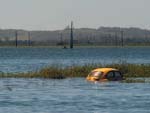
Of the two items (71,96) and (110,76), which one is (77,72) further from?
(71,96)

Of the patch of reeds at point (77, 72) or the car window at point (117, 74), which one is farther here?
the patch of reeds at point (77, 72)

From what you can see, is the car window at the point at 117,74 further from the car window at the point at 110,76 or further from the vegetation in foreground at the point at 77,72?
the vegetation in foreground at the point at 77,72

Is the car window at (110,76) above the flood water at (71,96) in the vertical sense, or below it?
above

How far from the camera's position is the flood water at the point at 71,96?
151ft

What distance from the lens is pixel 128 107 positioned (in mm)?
46812

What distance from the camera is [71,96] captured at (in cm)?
5469

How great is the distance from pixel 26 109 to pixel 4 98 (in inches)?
307

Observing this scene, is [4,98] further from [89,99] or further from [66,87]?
[66,87]

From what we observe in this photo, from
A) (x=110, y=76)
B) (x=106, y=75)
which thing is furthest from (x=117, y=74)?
(x=106, y=75)

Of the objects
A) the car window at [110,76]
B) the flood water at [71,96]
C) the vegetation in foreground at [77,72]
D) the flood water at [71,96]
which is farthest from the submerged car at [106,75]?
the vegetation in foreground at [77,72]

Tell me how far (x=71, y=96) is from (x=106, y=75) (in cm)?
1385

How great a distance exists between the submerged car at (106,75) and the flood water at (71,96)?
41.3 inches

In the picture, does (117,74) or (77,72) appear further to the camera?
(77,72)

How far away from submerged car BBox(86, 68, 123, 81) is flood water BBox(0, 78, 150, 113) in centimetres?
105
